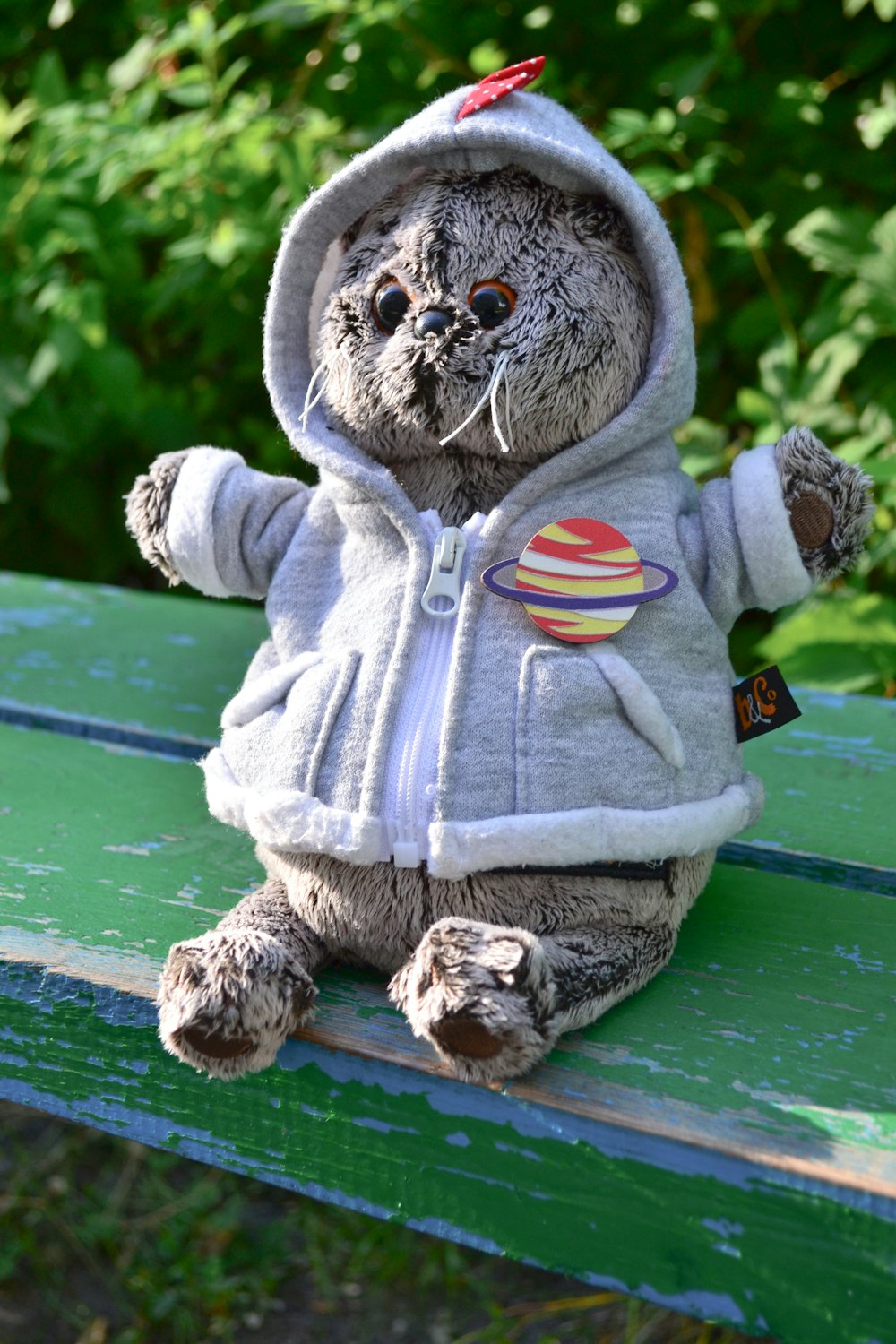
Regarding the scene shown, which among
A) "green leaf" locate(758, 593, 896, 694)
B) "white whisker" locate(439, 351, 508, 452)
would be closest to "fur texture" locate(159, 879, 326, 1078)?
"white whisker" locate(439, 351, 508, 452)

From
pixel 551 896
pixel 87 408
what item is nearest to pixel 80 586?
pixel 87 408

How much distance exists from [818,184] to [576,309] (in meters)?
1.29

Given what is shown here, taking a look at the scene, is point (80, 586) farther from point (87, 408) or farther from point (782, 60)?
point (782, 60)

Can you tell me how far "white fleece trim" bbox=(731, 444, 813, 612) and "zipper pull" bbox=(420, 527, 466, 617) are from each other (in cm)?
18

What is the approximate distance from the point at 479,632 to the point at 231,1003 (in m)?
0.25

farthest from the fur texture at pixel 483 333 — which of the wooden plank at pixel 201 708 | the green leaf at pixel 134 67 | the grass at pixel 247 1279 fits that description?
the green leaf at pixel 134 67

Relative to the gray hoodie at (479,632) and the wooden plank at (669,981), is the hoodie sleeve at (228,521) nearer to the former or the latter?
the gray hoodie at (479,632)

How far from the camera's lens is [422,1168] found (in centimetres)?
65

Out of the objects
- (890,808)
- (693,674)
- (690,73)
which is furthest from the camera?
(690,73)

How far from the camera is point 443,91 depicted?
194cm

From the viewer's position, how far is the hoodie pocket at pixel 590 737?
69 centimetres

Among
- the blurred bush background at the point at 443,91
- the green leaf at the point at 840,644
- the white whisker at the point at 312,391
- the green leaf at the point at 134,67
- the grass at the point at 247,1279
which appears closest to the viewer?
the white whisker at the point at 312,391

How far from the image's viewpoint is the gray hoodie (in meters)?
0.70

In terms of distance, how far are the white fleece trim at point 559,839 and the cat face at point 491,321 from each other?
22 centimetres
